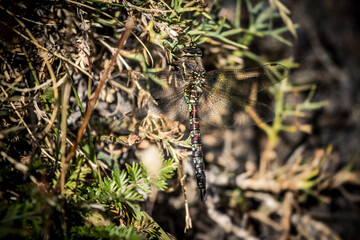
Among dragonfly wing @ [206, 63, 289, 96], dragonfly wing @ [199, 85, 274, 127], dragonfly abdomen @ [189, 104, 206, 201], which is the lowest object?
dragonfly abdomen @ [189, 104, 206, 201]

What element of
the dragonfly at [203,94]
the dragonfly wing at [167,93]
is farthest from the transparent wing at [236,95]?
the dragonfly wing at [167,93]

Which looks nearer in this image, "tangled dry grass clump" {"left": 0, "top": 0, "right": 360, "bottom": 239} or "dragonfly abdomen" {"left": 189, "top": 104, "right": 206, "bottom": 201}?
"tangled dry grass clump" {"left": 0, "top": 0, "right": 360, "bottom": 239}

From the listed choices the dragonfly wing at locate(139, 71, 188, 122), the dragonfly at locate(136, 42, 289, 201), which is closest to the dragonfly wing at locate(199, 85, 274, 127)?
the dragonfly at locate(136, 42, 289, 201)

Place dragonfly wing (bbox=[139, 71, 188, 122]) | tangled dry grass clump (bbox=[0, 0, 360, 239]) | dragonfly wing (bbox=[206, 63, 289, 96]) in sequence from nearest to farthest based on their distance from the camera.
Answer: tangled dry grass clump (bbox=[0, 0, 360, 239])
dragonfly wing (bbox=[139, 71, 188, 122])
dragonfly wing (bbox=[206, 63, 289, 96])

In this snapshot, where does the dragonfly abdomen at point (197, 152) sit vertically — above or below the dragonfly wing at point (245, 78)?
below

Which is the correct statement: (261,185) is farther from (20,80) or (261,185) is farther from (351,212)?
(20,80)

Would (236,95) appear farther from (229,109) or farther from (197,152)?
(197,152)

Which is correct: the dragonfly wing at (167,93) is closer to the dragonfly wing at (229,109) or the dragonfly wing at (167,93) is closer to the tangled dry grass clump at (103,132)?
the tangled dry grass clump at (103,132)

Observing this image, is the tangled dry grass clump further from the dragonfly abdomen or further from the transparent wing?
the transparent wing
